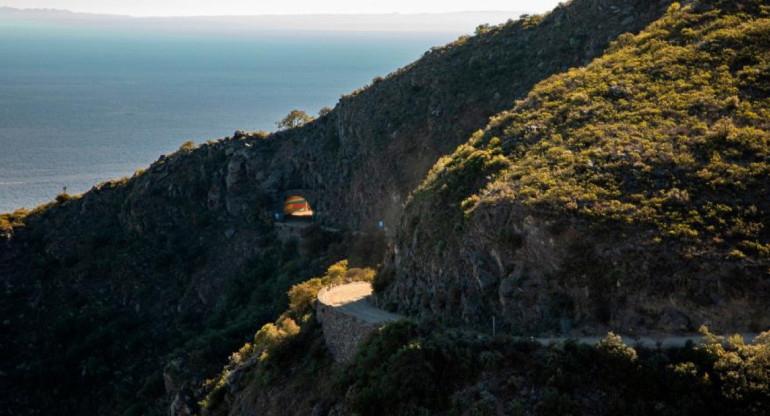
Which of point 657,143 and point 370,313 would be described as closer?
point 657,143

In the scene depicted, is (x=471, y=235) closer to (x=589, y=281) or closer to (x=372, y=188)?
(x=589, y=281)

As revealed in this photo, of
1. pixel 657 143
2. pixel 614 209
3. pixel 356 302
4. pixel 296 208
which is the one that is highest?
pixel 657 143

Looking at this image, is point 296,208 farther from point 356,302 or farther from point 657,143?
point 657,143

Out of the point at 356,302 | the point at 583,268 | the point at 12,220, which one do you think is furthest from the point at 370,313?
the point at 12,220

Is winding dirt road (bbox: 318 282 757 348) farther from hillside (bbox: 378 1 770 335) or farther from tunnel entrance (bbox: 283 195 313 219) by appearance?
tunnel entrance (bbox: 283 195 313 219)

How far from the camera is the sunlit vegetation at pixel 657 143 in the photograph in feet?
81.3

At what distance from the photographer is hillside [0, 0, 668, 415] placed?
51156mm

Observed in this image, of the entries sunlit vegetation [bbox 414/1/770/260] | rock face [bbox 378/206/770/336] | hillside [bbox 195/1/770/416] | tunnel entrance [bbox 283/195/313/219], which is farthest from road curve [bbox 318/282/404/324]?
tunnel entrance [bbox 283/195/313/219]

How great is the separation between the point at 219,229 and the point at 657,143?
43649mm

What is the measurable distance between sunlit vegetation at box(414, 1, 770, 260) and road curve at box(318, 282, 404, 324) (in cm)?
532

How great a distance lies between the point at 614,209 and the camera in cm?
2512

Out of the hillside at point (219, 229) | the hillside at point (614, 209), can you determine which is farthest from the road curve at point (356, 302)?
the hillside at point (219, 229)

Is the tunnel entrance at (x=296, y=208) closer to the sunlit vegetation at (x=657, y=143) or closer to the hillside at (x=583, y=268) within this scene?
the hillside at (x=583, y=268)

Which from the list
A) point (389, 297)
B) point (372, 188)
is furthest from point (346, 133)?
point (389, 297)
